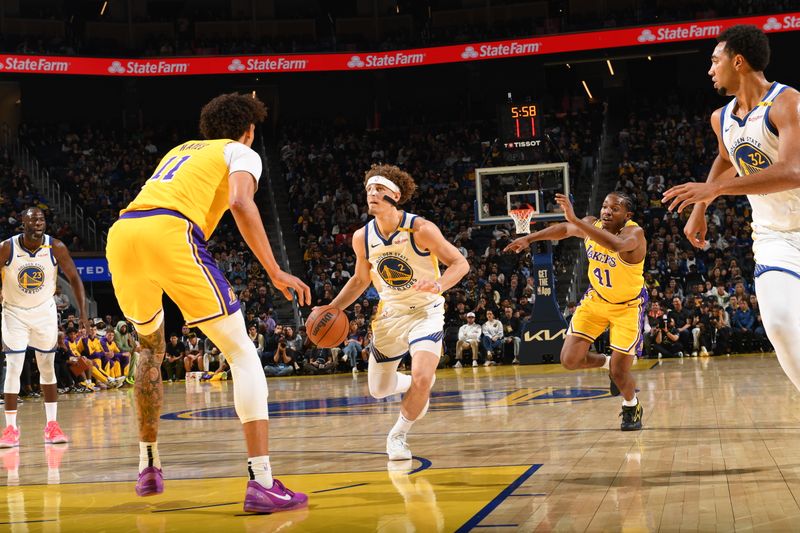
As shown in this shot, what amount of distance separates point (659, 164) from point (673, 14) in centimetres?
493

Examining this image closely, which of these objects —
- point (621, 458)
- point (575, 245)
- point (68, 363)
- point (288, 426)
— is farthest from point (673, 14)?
point (621, 458)

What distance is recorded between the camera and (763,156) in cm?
443

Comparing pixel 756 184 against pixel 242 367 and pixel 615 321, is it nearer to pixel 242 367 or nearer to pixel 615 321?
pixel 242 367

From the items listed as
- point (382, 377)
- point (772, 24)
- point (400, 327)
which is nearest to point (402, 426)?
point (382, 377)

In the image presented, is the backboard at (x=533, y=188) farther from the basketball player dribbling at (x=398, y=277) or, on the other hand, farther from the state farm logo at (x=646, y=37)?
the basketball player dribbling at (x=398, y=277)

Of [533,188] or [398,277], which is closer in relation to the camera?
[398,277]

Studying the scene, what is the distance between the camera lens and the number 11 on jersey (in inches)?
303

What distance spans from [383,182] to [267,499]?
2.73m

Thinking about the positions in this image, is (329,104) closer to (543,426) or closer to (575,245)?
(575,245)

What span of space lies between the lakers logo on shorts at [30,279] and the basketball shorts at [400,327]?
3795 mm

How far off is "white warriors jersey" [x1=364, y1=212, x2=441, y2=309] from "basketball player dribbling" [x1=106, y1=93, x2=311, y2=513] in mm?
1774

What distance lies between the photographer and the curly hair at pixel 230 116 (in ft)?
16.0

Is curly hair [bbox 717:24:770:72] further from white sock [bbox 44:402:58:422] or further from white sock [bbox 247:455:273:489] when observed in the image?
white sock [bbox 44:402:58:422]

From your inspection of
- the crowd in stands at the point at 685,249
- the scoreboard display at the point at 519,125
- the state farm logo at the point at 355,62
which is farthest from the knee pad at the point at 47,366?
the state farm logo at the point at 355,62
